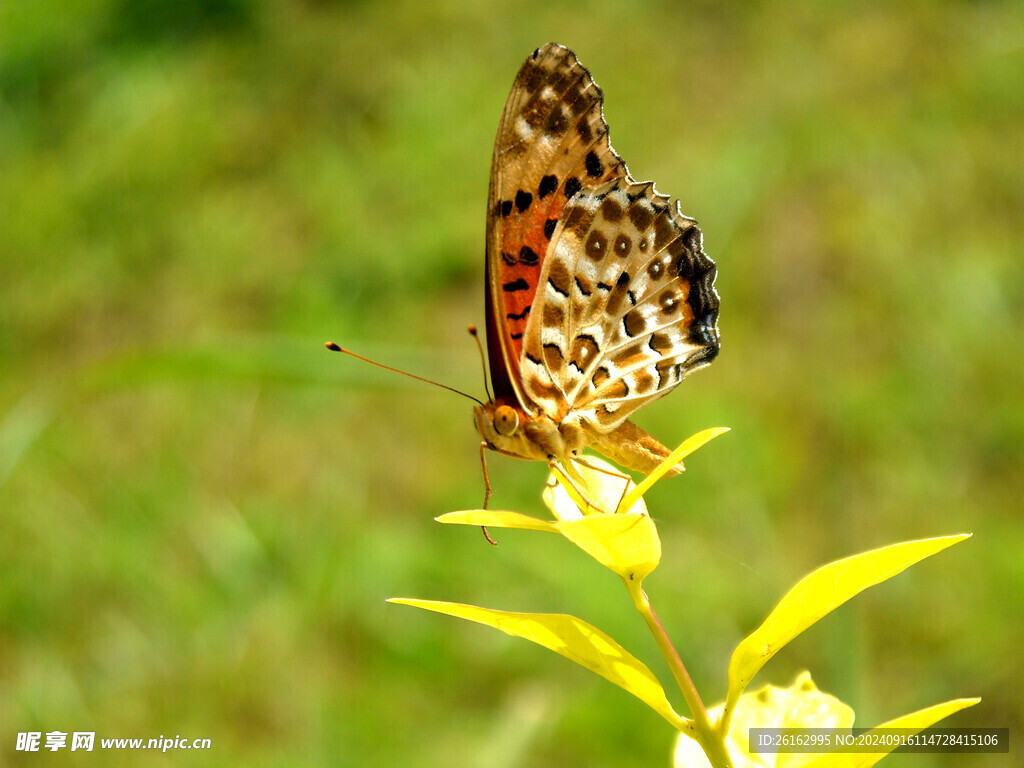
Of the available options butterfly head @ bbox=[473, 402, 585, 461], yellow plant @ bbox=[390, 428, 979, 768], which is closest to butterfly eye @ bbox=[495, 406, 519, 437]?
butterfly head @ bbox=[473, 402, 585, 461]

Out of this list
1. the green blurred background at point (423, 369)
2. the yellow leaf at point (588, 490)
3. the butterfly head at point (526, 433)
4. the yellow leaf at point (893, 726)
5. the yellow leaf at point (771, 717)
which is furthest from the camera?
the green blurred background at point (423, 369)

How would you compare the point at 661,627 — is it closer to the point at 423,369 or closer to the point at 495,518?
the point at 495,518

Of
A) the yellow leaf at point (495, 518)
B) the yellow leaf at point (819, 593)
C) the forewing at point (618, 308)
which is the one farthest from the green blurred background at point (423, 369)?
the yellow leaf at point (495, 518)

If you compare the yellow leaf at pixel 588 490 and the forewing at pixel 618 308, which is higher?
the forewing at pixel 618 308

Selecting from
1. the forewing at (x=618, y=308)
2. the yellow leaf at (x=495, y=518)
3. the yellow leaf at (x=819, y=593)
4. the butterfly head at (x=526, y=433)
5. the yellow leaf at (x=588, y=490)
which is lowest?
the yellow leaf at (x=819, y=593)

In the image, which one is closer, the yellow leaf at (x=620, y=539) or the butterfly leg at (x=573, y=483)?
the yellow leaf at (x=620, y=539)

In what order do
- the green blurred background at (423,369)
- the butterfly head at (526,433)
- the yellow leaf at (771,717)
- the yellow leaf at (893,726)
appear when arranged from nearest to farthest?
the yellow leaf at (893,726)
the yellow leaf at (771,717)
the butterfly head at (526,433)
the green blurred background at (423,369)

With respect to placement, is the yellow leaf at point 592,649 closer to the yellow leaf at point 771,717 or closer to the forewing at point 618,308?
the yellow leaf at point 771,717
